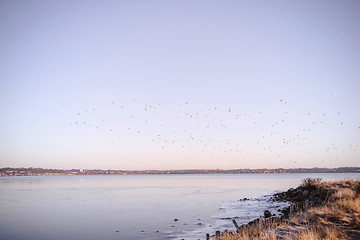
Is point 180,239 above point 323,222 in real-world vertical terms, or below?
below

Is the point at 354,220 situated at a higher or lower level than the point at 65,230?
higher

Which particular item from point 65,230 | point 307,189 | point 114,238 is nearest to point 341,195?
point 307,189

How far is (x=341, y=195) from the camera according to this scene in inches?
906

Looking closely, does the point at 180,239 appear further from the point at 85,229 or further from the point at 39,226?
the point at 39,226

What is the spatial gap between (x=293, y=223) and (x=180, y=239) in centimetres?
812

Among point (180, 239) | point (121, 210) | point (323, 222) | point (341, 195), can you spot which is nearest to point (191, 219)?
point (180, 239)

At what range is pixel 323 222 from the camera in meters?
14.0

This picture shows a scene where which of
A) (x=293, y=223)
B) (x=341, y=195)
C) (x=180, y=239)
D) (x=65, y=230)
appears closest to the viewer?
(x=293, y=223)

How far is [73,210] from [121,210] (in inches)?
250

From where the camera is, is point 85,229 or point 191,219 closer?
point 85,229

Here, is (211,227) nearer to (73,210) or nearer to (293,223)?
(293,223)

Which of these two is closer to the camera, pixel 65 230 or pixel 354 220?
pixel 354 220

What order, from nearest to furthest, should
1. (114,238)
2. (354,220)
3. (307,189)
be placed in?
(354,220) < (114,238) < (307,189)

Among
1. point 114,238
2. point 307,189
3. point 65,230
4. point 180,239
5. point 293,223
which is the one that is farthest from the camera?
point 307,189
